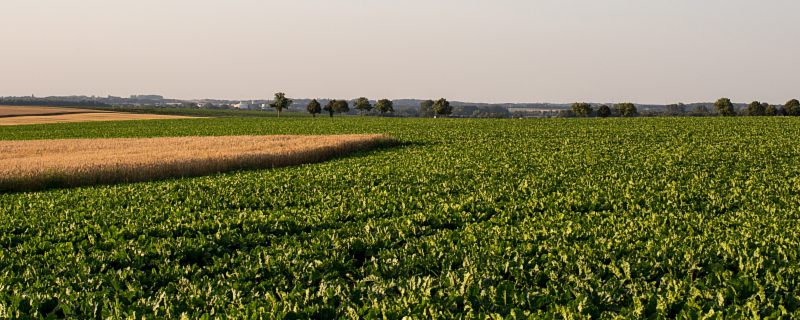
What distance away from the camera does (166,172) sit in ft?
87.3

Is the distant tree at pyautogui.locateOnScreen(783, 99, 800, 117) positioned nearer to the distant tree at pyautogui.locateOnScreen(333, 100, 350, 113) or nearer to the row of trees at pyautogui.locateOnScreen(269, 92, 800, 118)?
the row of trees at pyautogui.locateOnScreen(269, 92, 800, 118)

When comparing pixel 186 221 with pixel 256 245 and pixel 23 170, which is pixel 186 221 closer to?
Result: pixel 256 245

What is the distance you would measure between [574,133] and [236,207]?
114 feet

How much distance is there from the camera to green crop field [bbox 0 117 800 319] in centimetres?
769

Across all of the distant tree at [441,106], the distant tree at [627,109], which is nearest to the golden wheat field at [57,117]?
the distant tree at [441,106]

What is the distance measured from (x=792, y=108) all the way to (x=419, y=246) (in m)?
131

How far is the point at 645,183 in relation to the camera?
18.5m

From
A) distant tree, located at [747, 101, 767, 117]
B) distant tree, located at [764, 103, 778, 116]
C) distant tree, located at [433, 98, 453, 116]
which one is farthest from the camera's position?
distant tree, located at [433, 98, 453, 116]

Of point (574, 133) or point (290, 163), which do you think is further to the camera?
point (574, 133)

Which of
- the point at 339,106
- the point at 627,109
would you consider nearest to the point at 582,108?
the point at 627,109

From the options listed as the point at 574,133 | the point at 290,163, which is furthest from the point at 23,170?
the point at 574,133

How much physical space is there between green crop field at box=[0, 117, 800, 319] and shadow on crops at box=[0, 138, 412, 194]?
4.41m

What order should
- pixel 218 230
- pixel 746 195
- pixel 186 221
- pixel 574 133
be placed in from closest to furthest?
1. pixel 218 230
2. pixel 186 221
3. pixel 746 195
4. pixel 574 133

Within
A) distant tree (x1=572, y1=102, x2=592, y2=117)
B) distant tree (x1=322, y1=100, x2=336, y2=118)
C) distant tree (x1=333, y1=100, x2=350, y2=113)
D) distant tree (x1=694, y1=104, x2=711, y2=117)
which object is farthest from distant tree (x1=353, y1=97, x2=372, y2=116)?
distant tree (x1=694, y1=104, x2=711, y2=117)
